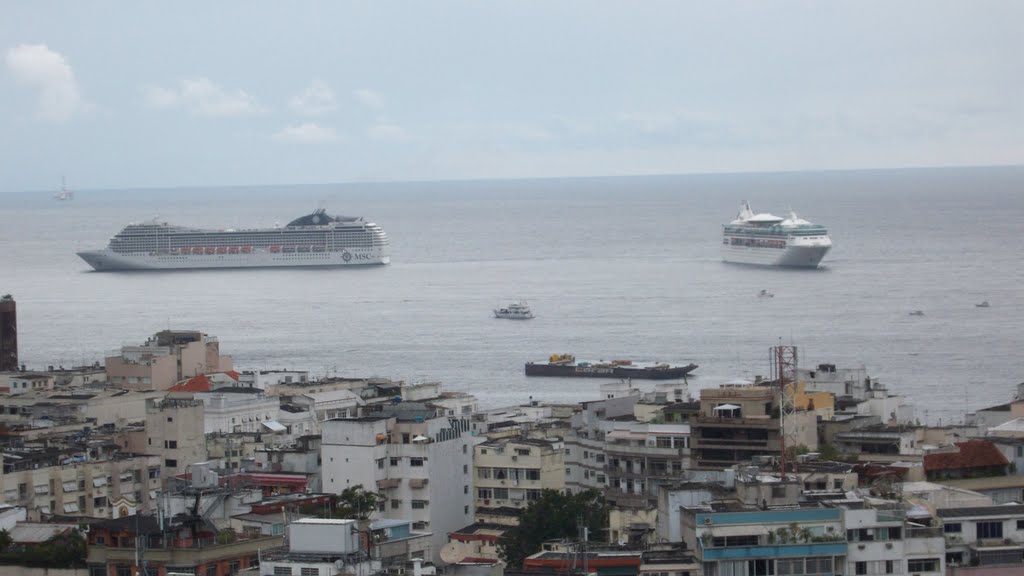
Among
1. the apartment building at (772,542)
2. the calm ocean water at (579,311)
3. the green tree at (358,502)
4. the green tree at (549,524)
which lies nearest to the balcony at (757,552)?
the apartment building at (772,542)

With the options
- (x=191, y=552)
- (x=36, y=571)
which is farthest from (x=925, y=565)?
(x=36, y=571)

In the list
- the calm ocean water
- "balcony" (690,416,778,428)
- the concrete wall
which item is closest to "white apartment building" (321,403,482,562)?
"balcony" (690,416,778,428)

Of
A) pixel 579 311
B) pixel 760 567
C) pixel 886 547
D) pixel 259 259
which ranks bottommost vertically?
pixel 579 311

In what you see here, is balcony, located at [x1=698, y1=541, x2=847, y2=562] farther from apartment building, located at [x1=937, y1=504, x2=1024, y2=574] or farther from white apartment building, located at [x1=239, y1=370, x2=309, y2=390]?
white apartment building, located at [x1=239, y1=370, x2=309, y2=390]

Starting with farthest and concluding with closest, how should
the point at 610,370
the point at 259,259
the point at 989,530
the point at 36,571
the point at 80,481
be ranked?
the point at 259,259, the point at 610,370, the point at 80,481, the point at 36,571, the point at 989,530

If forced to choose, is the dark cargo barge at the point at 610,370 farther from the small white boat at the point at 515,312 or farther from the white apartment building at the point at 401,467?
the white apartment building at the point at 401,467

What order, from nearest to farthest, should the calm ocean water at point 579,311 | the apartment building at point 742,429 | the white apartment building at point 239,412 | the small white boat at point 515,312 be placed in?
the apartment building at point 742,429
the white apartment building at point 239,412
the calm ocean water at point 579,311
the small white boat at point 515,312

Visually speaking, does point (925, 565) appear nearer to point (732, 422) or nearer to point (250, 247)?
point (732, 422)
